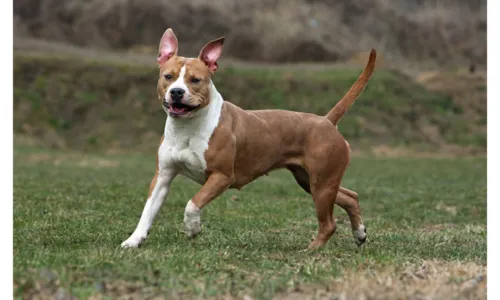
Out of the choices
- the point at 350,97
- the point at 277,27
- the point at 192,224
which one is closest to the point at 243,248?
the point at 192,224

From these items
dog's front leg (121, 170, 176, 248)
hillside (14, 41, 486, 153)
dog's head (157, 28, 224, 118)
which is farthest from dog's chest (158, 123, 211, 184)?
hillside (14, 41, 486, 153)

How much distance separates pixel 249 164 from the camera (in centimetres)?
749

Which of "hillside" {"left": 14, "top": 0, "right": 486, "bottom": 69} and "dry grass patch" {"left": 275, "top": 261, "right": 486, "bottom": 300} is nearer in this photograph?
"dry grass patch" {"left": 275, "top": 261, "right": 486, "bottom": 300}

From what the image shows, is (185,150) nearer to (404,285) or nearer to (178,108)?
(178,108)

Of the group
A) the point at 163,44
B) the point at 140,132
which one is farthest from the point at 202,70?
the point at 140,132

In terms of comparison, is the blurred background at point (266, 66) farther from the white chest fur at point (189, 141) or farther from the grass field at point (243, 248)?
the white chest fur at point (189, 141)

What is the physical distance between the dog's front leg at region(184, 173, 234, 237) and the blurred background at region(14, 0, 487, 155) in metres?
22.8

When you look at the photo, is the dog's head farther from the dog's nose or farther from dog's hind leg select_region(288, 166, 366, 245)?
dog's hind leg select_region(288, 166, 366, 245)

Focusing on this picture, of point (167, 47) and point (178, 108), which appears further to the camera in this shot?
point (167, 47)

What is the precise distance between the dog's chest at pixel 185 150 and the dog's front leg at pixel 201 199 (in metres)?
0.17

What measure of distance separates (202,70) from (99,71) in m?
29.1

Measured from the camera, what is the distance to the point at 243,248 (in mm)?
7242

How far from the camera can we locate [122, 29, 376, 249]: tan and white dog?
22.7 ft

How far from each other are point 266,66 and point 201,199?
3479 centimetres
